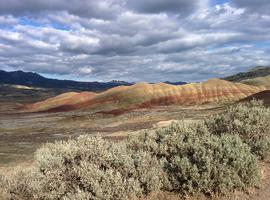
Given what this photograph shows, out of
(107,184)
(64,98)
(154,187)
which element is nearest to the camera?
(107,184)

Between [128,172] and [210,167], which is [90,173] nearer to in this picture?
[128,172]

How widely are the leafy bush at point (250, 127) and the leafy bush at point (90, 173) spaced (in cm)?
388

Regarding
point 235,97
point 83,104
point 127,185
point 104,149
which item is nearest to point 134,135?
point 104,149

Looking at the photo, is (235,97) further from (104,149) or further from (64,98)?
(104,149)

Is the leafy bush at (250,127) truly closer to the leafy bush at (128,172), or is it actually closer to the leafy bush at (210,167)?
the leafy bush at (210,167)

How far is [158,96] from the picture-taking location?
364 feet

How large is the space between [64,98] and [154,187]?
411 feet

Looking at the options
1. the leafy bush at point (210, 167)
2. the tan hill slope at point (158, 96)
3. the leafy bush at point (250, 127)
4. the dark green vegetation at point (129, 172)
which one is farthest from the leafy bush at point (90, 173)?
the tan hill slope at point (158, 96)

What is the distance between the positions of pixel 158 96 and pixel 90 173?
102 meters

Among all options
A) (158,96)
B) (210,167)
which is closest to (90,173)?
(210,167)

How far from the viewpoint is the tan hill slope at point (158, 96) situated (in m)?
105

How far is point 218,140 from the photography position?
10672 millimetres

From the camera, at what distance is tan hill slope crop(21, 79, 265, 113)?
105 meters

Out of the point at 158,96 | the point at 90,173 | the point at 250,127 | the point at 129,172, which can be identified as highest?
the point at 250,127
